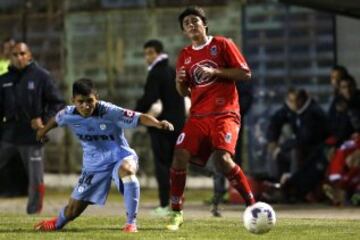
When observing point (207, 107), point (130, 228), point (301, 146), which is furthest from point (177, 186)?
point (301, 146)

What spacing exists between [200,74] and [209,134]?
1.81 ft

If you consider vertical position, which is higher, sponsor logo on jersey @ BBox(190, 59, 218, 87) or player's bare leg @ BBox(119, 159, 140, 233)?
sponsor logo on jersey @ BBox(190, 59, 218, 87)

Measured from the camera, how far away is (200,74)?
986 centimetres

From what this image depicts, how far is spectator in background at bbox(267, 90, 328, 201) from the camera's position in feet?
49.4

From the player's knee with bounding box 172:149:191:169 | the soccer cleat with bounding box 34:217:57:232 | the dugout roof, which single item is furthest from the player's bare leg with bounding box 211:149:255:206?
the dugout roof

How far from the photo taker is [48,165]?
1841cm

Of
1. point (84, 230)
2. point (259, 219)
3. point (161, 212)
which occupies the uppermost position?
point (259, 219)

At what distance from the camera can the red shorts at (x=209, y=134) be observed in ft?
31.8

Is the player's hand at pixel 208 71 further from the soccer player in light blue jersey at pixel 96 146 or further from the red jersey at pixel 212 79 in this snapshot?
the soccer player in light blue jersey at pixel 96 146

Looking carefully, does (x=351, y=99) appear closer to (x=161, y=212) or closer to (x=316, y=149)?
(x=316, y=149)

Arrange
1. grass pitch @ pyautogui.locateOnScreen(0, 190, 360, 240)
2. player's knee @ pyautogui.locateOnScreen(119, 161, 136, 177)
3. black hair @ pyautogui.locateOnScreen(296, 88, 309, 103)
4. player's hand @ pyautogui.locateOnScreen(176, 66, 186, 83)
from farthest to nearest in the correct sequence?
black hair @ pyautogui.locateOnScreen(296, 88, 309, 103)
player's hand @ pyautogui.locateOnScreen(176, 66, 186, 83)
player's knee @ pyautogui.locateOnScreen(119, 161, 136, 177)
grass pitch @ pyautogui.locateOnScreen(0, 190, 360, 240)

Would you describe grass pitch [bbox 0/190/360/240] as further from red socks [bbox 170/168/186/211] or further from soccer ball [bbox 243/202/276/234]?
red socks [bbox 170/168/186/211]

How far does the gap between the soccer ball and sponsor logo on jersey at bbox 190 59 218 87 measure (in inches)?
54.9

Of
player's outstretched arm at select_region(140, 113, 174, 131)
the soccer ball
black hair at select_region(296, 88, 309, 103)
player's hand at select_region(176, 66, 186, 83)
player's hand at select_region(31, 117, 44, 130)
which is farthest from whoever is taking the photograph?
black hair at select_region(296, 88, 309, 103)
